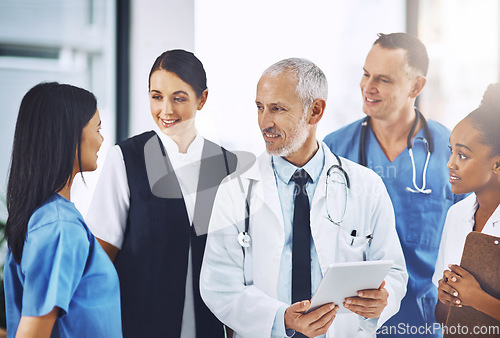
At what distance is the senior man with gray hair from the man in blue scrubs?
82 mm

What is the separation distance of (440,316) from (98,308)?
1.44 meters

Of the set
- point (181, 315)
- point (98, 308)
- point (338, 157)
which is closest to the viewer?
point (98, 308)

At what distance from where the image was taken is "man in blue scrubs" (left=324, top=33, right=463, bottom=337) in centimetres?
208

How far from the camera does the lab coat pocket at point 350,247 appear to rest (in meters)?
1.95

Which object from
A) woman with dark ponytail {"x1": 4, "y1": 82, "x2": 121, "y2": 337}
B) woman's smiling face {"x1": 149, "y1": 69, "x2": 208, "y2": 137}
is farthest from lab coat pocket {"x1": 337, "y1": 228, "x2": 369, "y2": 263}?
woman with dark ponytail {"x1": 4, "y1": 82, "x2": 121, "y2": 337}

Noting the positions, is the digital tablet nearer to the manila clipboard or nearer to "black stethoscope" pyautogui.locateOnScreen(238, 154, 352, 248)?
"black stethoscope" pyautogui.locateOnScreen(238, 154, 352, 248)

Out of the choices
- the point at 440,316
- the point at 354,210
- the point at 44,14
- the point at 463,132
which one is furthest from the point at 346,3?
the point at 440,316

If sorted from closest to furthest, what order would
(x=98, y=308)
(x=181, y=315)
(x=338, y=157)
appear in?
(x=98, y=308)
(x=181, y=315)
(x=338, y=157)

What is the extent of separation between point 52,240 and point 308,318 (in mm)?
958

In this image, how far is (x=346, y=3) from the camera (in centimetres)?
213

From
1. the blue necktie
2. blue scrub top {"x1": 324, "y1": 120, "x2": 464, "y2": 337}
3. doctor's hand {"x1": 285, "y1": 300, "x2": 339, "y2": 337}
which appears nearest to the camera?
doctor's hand {"x1": 285, "y1": 300, "x2": 339, "y2": 337}

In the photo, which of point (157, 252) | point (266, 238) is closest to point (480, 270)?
point (266, 238)

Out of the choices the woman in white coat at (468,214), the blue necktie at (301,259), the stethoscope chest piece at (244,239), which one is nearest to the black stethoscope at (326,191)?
the stethoscope chest piece at (244,239)

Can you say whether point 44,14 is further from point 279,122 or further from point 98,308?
point 98,308
